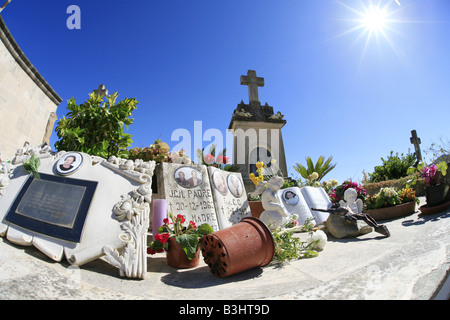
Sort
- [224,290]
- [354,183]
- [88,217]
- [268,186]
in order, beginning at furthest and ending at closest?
[354,183] < [268,186] < [88,217] < [224,290]

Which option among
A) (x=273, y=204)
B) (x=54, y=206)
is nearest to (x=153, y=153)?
(x=54, y=206)

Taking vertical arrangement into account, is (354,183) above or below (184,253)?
above

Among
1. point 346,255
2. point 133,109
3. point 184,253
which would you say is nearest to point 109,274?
point 184,253

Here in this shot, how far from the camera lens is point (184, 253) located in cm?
225

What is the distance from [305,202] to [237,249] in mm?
3525

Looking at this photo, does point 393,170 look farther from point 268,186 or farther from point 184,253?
point 184,253

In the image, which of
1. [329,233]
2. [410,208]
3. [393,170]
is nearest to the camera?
[329,233]

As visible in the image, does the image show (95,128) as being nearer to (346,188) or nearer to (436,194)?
(346,188)

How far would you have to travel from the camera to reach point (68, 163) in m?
2.40

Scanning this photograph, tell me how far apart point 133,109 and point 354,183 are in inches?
203

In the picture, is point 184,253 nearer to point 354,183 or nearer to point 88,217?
point 88,217

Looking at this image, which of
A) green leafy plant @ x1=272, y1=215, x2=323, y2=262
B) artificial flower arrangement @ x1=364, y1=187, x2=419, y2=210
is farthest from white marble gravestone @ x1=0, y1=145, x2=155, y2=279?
artificial flower arrangement @ x1=364, y1=187, x2=419, y2=210

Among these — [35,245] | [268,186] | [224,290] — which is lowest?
[224,290]
